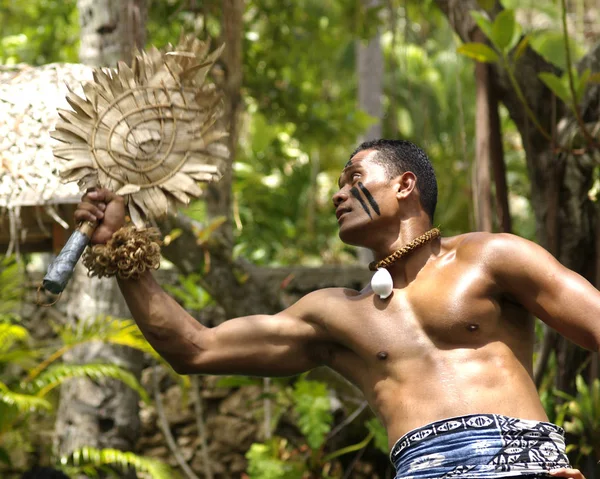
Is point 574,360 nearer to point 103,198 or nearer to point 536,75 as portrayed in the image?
point 536,75

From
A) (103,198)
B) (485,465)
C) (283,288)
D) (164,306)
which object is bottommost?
(283,288)

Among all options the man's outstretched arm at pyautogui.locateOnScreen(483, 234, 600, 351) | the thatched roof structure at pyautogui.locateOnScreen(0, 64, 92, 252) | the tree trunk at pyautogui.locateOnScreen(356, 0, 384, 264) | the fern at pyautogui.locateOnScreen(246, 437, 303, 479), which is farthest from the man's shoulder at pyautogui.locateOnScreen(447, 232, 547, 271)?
the tree trunk at pyautogui.locateOnScreen(356, 0, 384, 264)

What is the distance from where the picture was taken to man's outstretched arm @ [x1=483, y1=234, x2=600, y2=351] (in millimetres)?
2545

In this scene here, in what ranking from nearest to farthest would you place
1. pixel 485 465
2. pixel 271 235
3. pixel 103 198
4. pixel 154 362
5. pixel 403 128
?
1. pixel 485 465
2. pixel 103 198
3. pixel 154 362
4. pixel 271 235
5. pixel 403 128

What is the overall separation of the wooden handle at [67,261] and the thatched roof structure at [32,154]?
1.23 metres

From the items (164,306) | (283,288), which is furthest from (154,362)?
(164,306)

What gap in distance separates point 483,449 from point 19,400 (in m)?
3.68

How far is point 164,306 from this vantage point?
9.48ft

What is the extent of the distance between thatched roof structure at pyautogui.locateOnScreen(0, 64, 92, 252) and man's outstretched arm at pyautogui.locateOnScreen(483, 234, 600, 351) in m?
1.97

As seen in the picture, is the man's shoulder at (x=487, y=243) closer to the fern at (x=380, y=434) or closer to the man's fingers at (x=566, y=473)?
the man's fingers at (x=566, y=473)

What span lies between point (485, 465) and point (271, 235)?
678cm

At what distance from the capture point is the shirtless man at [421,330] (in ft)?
8.33

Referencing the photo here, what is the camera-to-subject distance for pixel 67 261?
270cm

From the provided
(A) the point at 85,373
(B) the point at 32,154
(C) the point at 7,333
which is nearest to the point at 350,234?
(B) the point at 32,154
